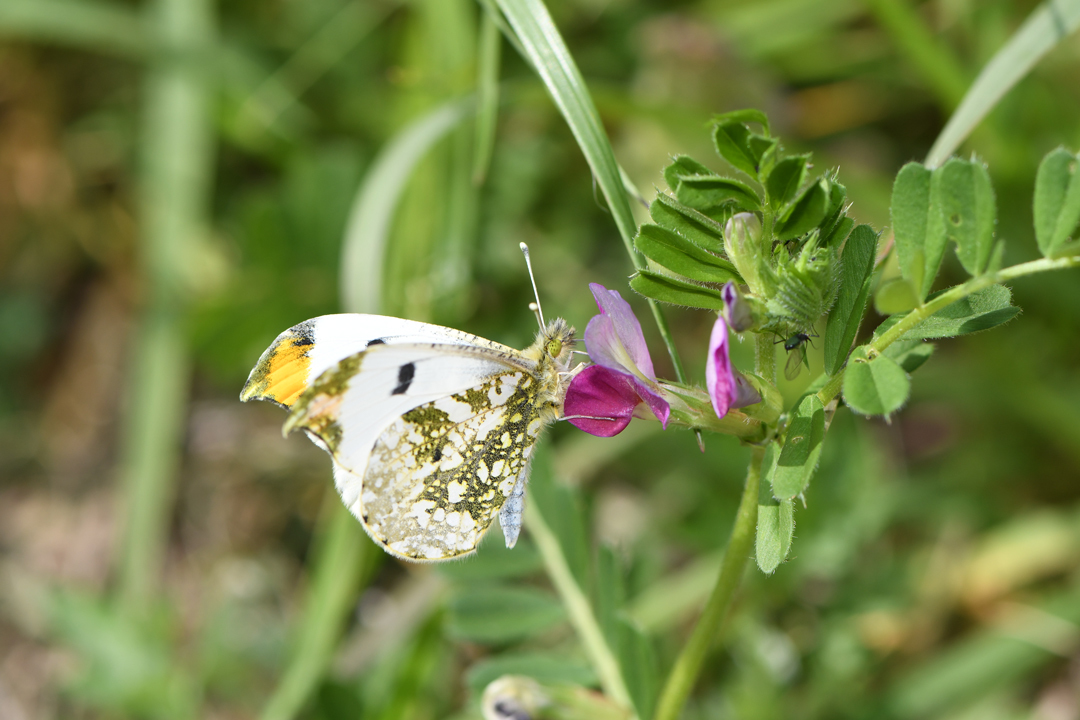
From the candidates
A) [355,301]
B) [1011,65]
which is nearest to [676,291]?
[1011,65]

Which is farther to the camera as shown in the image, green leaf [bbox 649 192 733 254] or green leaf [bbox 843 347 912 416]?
green leaf [bbox 649 192 733 254]

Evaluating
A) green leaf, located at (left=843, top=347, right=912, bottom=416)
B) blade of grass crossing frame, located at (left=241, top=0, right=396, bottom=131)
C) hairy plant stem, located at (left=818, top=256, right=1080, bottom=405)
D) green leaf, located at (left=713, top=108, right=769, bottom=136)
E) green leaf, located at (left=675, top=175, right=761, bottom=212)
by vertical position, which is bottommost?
green leaf, located at (left=843, top=347, right=912, bottom=416)

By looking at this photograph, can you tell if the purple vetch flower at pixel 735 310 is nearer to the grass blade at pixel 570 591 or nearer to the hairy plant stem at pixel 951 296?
the hairy plant stem at pixel 951 296

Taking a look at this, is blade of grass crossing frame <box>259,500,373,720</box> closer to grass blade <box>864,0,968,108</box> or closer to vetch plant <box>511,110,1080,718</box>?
vetch plant <box>511,110,1080,718</box>

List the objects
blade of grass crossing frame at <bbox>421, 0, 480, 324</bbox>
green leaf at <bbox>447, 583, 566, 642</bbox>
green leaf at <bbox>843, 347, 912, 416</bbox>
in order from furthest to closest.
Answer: blade of grass crossing frame at <bbox>421, 0, 480, 324</bbox> < green leaf at <bbox>447, 583, 566, 642</bbox> < green leaf at <bbox>843, 347, 912, 416</bbox>

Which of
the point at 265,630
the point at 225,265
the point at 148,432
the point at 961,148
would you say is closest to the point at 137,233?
the point at 225,265

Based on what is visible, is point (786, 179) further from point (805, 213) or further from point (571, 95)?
point (571, 95)

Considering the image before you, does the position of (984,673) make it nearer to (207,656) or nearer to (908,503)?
(908,503)

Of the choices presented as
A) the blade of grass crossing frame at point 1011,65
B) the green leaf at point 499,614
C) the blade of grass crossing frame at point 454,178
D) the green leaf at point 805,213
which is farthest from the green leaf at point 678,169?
the blade of grass crossing frame at point 454,178

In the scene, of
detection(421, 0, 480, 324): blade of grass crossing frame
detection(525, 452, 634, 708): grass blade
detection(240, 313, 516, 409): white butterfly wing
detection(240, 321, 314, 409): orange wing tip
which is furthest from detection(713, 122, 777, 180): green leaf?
detection(421, 0, 480, 324): blade of grass crossing frame
